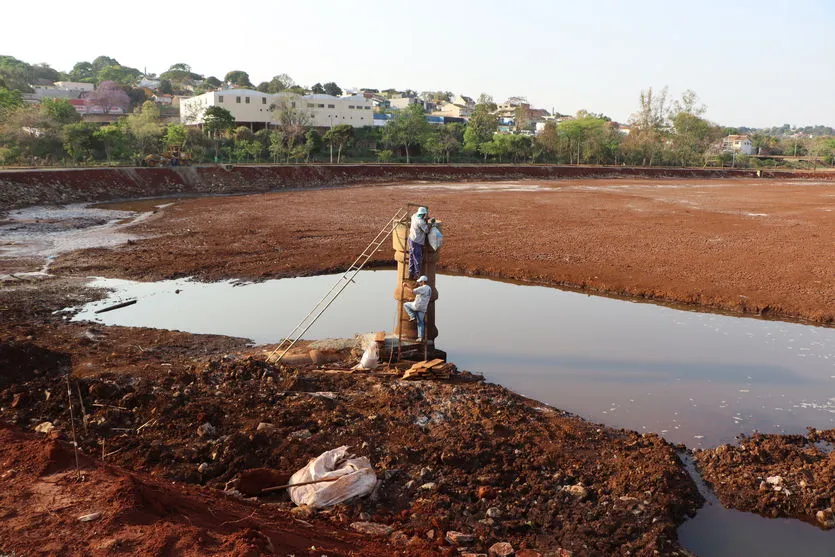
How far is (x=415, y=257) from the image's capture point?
36.1ft

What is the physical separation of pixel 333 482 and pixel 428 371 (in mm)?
4098

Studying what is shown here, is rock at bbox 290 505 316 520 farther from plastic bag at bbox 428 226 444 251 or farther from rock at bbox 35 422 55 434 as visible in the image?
plastic bag at bbox 428 226 444 251

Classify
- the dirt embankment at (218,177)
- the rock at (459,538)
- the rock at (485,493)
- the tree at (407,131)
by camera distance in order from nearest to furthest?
the rock at (459,538) < the rock at (485,493) < the dirt embankment at (218,177) < the tree at (407,131)

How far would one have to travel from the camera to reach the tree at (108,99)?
84.8 m

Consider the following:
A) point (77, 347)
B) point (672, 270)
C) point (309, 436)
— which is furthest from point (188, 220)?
→ point (309, 436)

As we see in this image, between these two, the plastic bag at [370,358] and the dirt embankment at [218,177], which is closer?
the plastic bag at [370,358]

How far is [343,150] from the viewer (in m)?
66.2

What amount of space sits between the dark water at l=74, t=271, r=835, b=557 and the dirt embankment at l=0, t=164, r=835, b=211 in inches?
910

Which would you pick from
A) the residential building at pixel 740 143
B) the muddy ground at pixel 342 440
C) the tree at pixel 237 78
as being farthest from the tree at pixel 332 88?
the muddy ground at pixel 342 440

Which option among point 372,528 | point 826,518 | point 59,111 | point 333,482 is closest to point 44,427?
point 333,482

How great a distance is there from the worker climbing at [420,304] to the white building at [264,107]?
58945 mm

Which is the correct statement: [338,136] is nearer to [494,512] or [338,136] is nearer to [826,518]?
[494,512]

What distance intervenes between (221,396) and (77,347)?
14.7 feet

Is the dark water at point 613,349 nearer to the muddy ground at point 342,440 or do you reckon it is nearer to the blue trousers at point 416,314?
the muddy ground at point 342,440
